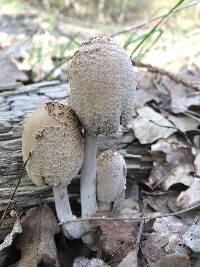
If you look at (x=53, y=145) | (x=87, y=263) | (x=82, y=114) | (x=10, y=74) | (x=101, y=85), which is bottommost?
(x=87, y=263)

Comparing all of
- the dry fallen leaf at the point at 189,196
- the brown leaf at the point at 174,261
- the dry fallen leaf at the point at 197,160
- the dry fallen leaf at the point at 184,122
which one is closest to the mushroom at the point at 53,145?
the brown leaf at the point at 174,261

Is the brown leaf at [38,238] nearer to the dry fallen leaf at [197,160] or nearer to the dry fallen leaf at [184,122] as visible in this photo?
the dry fallen leaf at [197,160]

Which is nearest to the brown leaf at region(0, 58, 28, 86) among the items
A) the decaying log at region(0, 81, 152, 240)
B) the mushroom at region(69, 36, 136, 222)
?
the decaying log at region(0, 81, 152, 240)

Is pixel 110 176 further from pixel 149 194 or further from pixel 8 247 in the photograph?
pixel 8 247

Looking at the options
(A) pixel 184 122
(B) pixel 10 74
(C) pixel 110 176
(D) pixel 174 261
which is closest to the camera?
(D) pixel 174 261

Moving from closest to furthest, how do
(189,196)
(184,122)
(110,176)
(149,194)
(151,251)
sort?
(151,251) < (110,176) < (189,196) < (149,194) < (184,122)

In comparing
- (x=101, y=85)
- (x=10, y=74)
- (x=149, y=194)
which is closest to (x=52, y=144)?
(x=101, y=85)
